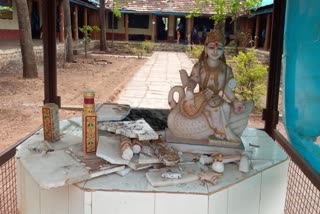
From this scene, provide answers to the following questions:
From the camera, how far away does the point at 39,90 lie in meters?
9.16

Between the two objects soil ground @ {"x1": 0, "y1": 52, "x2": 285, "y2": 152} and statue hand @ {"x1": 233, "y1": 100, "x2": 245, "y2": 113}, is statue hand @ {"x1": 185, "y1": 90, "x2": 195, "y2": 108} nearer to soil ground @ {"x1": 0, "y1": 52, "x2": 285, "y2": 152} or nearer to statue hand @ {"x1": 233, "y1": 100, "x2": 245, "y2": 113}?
Result: statue hand @ {"x1": 233, "y1": 100, "x2": 245, "y2": 113}

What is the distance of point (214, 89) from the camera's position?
2441 mm

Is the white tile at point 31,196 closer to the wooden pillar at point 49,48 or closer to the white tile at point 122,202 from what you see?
the white tile at point 122,202

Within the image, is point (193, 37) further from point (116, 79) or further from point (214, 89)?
point (214, 89)

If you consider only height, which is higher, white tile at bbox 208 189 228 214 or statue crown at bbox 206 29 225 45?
statue crown at bbox 206 29 225 45

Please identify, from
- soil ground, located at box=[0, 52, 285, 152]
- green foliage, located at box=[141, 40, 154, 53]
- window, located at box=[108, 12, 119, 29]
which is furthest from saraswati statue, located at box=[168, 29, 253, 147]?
window, located at box=[108, 12, 119, 29]

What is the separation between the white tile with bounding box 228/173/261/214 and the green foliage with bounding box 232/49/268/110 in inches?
229

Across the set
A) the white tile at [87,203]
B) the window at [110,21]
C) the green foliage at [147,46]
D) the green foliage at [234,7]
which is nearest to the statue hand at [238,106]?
the white tile at [87,203]

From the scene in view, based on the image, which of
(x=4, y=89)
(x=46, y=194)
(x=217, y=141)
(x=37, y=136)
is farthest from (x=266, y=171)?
(x=4, y=89)

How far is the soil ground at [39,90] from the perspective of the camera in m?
6.22

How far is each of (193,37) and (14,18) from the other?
1370cm

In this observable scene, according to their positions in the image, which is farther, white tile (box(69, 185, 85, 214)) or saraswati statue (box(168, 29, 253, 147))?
saraswati statue (box(168, 29, 253, 147))

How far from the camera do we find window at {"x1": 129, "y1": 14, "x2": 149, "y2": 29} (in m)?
27.8

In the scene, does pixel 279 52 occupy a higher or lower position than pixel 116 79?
higher
